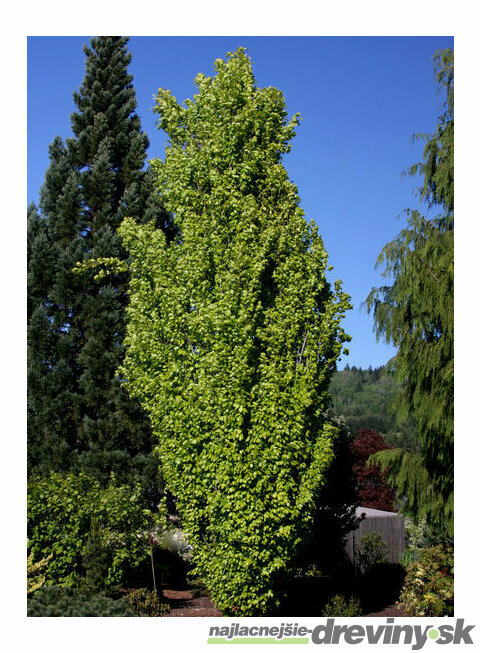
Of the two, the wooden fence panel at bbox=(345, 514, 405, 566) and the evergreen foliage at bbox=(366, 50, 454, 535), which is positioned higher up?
the evergreen foliage at bbox=(366, 50, 454, 535)

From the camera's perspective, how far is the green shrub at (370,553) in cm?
1493

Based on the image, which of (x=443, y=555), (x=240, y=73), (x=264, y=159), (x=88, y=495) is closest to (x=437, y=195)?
(x=264, y=159)

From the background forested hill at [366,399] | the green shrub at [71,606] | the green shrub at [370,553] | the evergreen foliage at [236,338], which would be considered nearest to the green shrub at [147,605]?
the green shrub at [71,606]

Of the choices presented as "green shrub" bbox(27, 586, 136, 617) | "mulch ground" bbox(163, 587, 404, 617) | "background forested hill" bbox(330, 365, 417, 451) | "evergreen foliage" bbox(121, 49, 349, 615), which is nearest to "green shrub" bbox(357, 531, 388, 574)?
"mulch ground" bbox(163, 587, 404, 617)

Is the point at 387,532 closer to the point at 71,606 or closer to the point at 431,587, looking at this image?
the point at 431,587

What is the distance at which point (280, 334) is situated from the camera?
820cm

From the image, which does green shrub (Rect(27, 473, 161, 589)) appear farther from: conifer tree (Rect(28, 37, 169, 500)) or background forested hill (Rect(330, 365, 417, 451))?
background forested hill (Rect(330, 365, 417, 451))

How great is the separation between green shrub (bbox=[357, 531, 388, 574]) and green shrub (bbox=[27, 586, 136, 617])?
8.80 meters

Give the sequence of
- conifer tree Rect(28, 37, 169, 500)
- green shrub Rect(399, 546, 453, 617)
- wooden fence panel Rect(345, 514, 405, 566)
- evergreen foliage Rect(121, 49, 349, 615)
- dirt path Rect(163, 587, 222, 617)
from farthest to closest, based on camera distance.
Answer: wooden fence panel Rect(345, 514, 405, 566) < conifer tree Rect(28, 37, 169, 500) < dirt path Rect(163, 587, 222, 617) < green shrub Rect(399, 546, 453, 617) < evergreen foliage Rect(121, 49, 349, 615)

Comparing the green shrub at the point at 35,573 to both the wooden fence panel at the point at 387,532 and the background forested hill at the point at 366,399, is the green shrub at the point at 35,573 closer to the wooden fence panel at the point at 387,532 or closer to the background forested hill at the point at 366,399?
the wooden fence panel at the point at 387,532

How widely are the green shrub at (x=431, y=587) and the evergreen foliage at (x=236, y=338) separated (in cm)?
235

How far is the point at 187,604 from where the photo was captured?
10.5m

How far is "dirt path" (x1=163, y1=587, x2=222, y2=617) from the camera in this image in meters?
9.44

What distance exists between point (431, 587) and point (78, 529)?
549 cm
